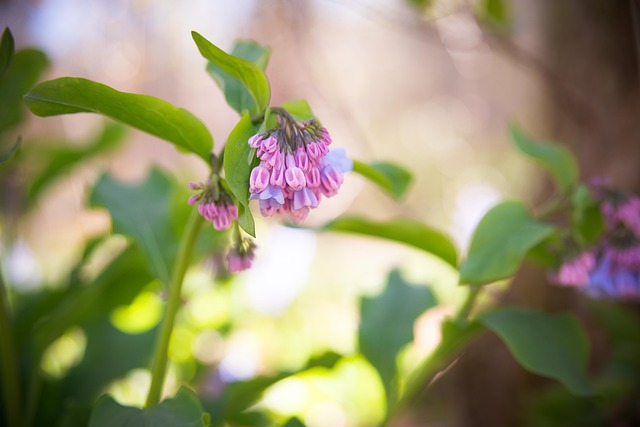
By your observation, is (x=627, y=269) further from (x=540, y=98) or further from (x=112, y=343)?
(x=112, y=343)

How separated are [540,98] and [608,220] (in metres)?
0.82

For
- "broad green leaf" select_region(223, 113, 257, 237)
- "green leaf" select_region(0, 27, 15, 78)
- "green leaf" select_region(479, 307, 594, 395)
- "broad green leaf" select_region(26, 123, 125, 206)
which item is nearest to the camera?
"broad green leaf" select_region(223, 113, 257, 237)

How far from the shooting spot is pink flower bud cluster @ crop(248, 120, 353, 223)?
52 cm

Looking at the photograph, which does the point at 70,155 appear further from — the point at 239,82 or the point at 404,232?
the point at 404,232

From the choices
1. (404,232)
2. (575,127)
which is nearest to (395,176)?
(404,232)

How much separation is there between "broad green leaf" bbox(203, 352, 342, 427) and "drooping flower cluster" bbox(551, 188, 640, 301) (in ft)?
1.24

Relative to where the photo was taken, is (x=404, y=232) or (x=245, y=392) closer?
(x=404, y=232)

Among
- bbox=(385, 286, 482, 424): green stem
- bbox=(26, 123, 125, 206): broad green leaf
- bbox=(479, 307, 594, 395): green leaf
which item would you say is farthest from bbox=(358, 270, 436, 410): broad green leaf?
bbox=(26, 123, 125, 206): broad green leaf

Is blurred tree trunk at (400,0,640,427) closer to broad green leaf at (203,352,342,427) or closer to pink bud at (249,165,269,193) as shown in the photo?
broad green leaf at (203,352,342,427)

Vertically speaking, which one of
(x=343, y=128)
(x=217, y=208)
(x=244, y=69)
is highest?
(x=244, y=69)

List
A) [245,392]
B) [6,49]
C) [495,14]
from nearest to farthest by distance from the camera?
1. [6,49]
2. [245,392]
3. [495,14]

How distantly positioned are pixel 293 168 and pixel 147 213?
1.60 feet

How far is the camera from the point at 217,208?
56 centimetres

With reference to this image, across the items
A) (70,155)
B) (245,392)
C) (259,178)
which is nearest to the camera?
(259,178)
